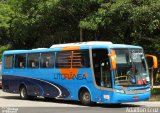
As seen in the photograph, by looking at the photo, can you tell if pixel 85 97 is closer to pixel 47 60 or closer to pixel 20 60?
pixel 47 60

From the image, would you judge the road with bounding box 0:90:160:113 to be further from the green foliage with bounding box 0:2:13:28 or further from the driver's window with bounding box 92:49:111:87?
the green foliage with bounding box 0:2:13:28

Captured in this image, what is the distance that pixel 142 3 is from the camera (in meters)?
27.1

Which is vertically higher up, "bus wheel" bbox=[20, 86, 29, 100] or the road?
"bus wheel" bbox=[20, 86, 29, 100]

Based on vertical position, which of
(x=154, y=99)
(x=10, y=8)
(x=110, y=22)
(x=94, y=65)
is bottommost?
(x=154, y=99)

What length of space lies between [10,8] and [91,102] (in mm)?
25818

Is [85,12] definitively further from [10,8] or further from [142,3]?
[10,8]

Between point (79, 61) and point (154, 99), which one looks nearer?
point (79, 61)

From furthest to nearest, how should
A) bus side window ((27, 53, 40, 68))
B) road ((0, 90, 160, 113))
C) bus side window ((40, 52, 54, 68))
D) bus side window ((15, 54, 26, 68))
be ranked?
bus side window ((15, 54, 26, 68)), bus side window ((27, 53, 40, 68)), bus side window ((40, 52, 54, 68)), road ((0, 90, 160, 113))

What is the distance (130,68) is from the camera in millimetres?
20578

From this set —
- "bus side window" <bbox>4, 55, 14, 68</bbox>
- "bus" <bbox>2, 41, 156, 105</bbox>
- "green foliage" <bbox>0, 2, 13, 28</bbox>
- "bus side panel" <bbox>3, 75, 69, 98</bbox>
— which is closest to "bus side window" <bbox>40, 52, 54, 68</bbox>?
"bus" <bbox>2, 41, 156, 105</bbox>

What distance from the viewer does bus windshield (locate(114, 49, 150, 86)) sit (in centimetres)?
2030

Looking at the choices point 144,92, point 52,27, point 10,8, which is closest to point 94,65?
point 144,92

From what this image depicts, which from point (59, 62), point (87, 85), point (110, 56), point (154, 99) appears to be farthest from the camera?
point (154, 99)

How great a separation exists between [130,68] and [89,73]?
1.99 meters
